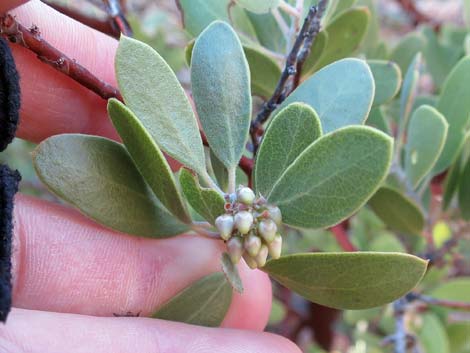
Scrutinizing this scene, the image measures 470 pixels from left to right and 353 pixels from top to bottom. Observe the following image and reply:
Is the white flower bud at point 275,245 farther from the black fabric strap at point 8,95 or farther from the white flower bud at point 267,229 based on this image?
the black fabric strap at point 8,95

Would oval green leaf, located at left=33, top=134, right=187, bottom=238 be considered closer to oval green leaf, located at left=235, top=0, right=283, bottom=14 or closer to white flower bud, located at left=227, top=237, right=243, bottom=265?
white flower bud, located at left=227, top=237, right=243, bottom=265

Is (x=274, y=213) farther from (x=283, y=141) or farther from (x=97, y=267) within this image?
(x=97, y=267)

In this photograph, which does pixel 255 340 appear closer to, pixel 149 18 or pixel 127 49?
pixel 127 49

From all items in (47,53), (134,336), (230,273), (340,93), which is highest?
(340,93)

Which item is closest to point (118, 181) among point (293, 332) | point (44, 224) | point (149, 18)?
point (44, 224)

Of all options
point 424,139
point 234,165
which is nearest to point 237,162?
point 234,165

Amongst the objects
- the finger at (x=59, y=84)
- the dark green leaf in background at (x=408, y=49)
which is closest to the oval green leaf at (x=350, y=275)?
the finger at (x=59, y=84)

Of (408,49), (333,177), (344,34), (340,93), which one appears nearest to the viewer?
(333,177)
